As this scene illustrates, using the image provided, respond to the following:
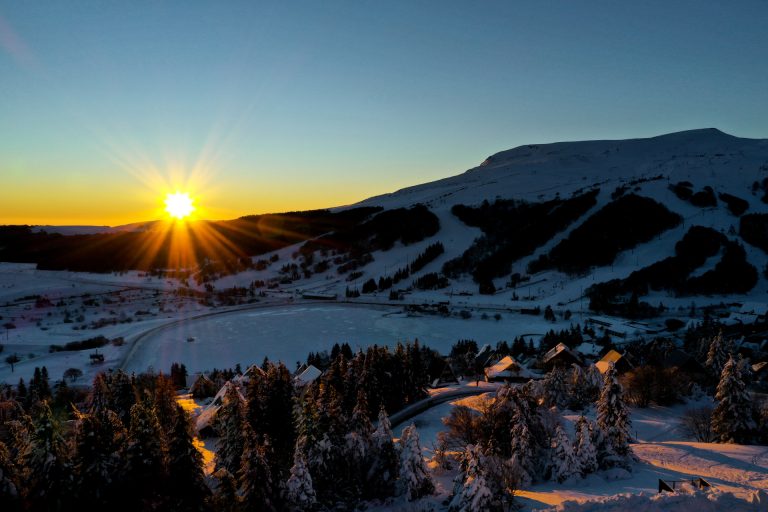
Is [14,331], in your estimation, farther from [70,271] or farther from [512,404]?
[70,271]

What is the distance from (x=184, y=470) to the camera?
67.2 feet

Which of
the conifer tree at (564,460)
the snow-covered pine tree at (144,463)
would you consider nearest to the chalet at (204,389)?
the snow-covered pine tree at (144,463)

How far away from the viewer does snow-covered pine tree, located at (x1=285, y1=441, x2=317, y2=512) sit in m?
20.7

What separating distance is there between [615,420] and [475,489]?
11.9m

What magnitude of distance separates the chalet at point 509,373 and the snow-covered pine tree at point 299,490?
30.7m

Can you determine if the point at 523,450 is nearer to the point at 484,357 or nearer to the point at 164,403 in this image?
the point at 164,403

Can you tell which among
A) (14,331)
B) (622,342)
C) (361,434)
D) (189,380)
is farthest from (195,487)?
(14,331)

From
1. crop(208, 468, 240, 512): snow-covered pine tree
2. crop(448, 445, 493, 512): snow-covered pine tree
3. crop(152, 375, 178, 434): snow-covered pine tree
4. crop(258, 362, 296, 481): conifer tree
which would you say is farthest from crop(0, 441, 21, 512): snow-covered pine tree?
crop(448, 445, 493, 512): snow-covered pine tree

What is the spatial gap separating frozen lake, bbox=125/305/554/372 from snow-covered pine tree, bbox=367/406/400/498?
39126 mm

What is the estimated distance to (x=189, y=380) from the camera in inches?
2218

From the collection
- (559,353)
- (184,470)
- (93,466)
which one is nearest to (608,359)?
(559,353)

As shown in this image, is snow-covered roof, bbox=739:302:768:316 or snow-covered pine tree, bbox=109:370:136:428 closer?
snow-covered pine tree, bbox=109:370:136:428

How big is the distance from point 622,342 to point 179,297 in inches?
4115

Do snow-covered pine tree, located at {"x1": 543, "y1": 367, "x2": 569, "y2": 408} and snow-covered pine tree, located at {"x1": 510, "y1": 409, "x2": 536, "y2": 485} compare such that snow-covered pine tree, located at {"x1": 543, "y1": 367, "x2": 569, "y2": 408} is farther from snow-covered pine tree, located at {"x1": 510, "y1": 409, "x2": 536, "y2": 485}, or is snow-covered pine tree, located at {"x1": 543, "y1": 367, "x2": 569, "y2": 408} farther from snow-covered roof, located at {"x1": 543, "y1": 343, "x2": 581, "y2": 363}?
snow-covered roof, located at {"x1": 543, "y1": 343, "x2": 581, "y2": 363}
